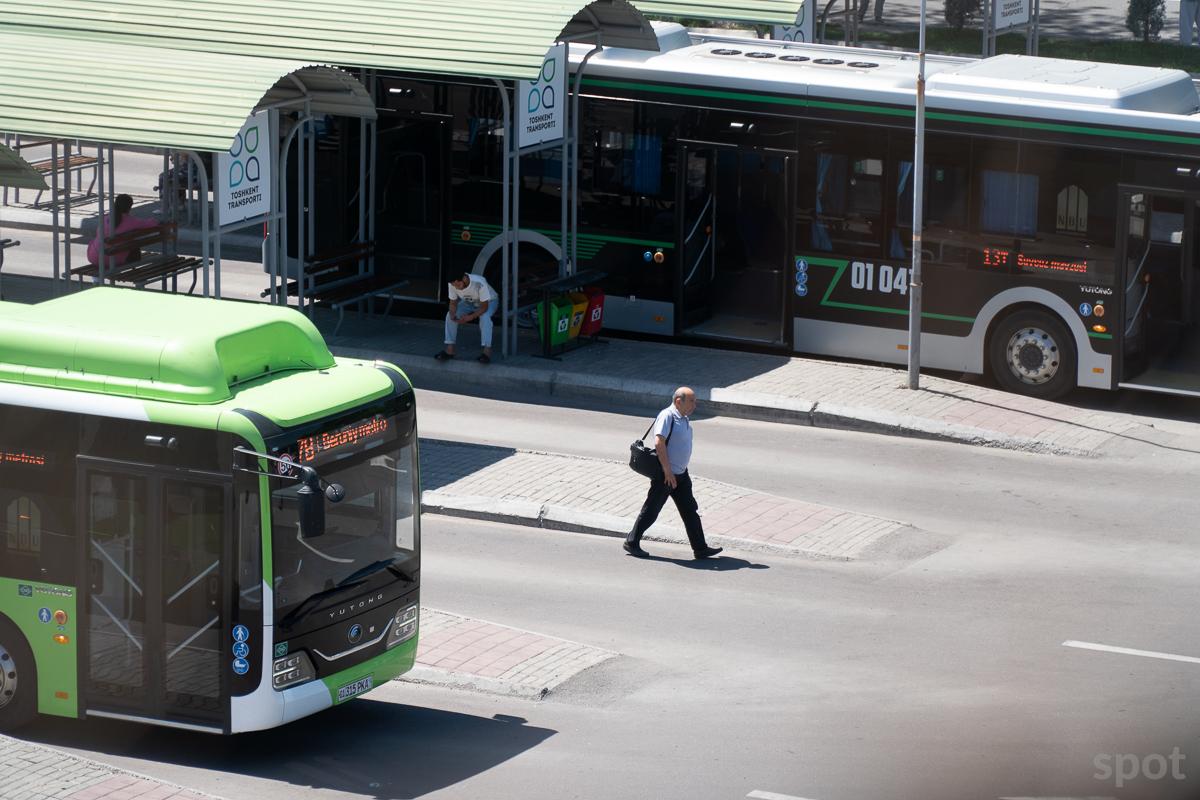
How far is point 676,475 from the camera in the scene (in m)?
15.8

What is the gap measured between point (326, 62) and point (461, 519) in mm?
6445

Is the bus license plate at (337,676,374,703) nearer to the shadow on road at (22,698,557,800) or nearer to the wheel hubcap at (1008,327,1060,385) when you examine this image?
the shadow on road at (22,698,557,800)

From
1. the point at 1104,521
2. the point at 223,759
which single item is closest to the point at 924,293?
the point at 1104,521

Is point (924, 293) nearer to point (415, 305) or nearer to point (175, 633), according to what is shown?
point (415, 305)

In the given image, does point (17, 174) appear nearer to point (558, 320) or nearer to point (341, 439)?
point (558, 320)

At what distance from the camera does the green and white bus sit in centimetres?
1135

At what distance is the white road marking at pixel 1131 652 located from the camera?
13625mm

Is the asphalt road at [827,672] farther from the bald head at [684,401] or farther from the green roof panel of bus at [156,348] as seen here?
the green roof panel of bus at [156,348]

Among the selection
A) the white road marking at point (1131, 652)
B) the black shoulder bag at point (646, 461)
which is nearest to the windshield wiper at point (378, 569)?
the black shoulder bag at point (646, 461)

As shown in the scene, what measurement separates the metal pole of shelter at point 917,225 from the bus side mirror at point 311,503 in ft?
35.9

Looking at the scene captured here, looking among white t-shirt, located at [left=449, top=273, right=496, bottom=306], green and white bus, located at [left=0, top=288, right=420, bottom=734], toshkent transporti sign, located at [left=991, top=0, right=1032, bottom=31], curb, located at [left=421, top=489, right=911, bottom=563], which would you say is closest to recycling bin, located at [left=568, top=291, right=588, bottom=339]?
white t-shirt, located at [left=449, top=273, right=496, bottom=306]

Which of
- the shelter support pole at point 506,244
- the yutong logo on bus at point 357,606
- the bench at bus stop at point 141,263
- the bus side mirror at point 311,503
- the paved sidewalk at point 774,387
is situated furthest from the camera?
the bench at bus stop at point 141,263

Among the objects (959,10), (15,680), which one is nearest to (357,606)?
(15,680)

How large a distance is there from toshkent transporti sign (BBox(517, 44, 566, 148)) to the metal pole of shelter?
13.1ft
